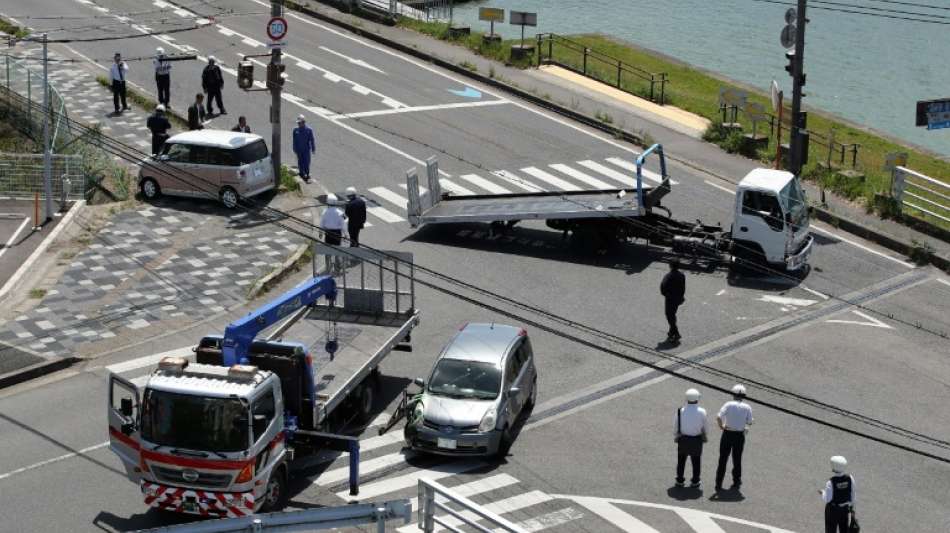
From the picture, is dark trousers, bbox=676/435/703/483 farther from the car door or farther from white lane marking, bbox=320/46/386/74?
white lane marking, bbox=320/46/386/74

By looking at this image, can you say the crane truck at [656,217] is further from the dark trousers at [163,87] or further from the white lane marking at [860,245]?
the dark trousers at [163,87]

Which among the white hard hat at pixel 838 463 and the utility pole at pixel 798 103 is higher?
the utility pole at pixel 798 103

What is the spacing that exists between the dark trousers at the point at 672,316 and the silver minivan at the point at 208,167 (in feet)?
39.4

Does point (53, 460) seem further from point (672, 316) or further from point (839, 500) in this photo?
point (672, 316)

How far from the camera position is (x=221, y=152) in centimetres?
3478

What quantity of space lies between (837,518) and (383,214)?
18.1 meters

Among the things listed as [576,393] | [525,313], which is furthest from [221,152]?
[576,393]

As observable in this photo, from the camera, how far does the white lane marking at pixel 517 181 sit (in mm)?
37438

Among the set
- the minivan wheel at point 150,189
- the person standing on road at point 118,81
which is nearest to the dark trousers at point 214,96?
the person standing on road at point 118,81

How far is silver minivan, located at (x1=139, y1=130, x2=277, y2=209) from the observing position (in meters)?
34.8

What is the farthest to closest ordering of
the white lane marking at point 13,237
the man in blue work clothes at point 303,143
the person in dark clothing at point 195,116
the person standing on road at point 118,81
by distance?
the person standing on road at point 118,81 < the person in dark clothing at point 195,116 < the man in blue work clothes at point 303,143 < the white lane marking at point 13,237

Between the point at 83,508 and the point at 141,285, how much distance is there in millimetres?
10350

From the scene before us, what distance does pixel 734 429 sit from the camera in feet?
70.4

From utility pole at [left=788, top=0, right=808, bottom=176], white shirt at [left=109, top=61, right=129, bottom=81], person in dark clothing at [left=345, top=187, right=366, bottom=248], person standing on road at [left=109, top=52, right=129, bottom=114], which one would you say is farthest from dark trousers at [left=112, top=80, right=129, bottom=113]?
utility pole at [left=788, top=0, right=808, bottom=176]
